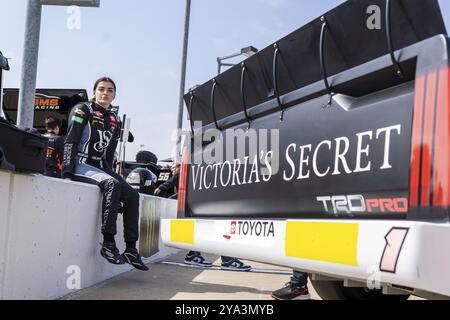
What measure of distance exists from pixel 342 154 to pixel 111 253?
2.78 m

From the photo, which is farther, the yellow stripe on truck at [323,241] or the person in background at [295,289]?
the person in background at [295,289]

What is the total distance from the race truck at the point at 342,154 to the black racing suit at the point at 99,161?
1.35 meters

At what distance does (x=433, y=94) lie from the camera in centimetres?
179

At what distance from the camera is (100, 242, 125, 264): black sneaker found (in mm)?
4289

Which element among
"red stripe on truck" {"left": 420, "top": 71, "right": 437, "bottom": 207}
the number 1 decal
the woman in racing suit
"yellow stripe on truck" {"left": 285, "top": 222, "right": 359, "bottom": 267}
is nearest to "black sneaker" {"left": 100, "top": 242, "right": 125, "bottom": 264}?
the woman in racing suit

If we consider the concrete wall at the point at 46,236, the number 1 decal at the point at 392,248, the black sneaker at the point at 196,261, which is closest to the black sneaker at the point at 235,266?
the black sneaker at the point at 196,261

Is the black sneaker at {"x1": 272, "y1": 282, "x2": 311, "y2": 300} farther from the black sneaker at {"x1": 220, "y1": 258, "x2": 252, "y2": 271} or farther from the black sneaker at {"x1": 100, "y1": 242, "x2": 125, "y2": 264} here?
the black sneaker at {"x1": 220, "y1": 258, "x2": 252, "y2": 271}

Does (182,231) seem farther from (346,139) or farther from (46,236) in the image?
(346,139)

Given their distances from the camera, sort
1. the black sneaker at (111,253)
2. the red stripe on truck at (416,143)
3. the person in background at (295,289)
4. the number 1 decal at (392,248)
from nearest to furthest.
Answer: the number 1 decal at (392,248), the red stripe on truck at (416,143), the person in background at (295,289), the black sneaker at (111,253)

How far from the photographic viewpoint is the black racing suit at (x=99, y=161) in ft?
14.6

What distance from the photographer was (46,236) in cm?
360

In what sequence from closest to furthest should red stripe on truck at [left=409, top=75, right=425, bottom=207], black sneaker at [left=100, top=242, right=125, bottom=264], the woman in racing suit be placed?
red stripe on truck at [left=409, top=75, right=425, bottom=207]
black sneaker at [left=100, top=242, right=125, bottom=264]
the woman in racing suit

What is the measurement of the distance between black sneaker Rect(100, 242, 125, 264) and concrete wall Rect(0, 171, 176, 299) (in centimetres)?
17

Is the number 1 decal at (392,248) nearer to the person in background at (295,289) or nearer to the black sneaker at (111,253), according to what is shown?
the person in background at (295,289)
